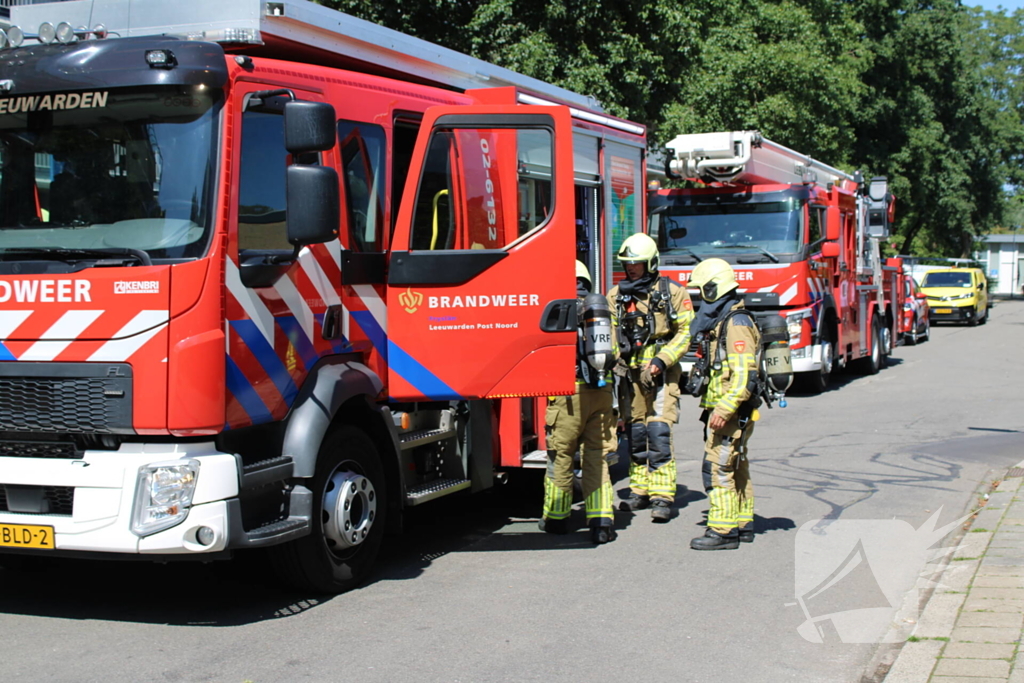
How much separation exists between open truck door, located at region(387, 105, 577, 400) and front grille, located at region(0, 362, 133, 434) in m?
1.76

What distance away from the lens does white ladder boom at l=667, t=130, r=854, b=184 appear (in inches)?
566

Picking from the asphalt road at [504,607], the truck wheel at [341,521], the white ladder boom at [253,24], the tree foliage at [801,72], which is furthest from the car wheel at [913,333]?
the truck wheel at [341,521]

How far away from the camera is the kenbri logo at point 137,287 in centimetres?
495

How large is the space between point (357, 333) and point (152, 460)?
1.55 metres

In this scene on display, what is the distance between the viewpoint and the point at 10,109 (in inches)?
214

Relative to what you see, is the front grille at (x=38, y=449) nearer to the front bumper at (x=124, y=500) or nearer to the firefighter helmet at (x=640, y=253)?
the front bumper at (x=124, y=500)

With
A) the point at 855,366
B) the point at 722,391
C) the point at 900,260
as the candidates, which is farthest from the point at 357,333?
the point at 900,260

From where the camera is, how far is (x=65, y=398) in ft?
16.7

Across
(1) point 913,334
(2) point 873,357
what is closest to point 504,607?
(2) point 873,357

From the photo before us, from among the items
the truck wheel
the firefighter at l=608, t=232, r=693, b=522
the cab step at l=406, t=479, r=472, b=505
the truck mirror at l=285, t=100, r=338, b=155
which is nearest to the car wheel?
the firefighter at l=608, t=232, r=693, b=522

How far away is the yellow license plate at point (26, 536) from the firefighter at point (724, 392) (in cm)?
381

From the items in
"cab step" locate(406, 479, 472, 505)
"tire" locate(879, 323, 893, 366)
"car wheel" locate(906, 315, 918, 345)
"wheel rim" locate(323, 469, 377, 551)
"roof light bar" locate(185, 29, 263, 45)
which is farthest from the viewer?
"car wheel" locate(906, 315, 918, 345)

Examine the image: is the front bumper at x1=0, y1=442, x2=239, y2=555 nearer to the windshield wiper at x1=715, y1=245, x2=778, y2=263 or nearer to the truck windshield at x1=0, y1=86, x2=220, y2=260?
the truck windshield at x1=0, y1=86, x2=220, y2=260

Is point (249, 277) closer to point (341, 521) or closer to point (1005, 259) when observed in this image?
point (341, 521)
